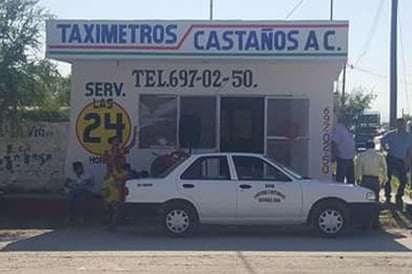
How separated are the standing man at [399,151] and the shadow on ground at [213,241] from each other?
8.09 ft

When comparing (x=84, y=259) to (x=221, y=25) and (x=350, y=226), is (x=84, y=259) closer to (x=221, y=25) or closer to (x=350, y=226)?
(x=350, y=226)

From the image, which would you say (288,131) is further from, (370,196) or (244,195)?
(244,195)

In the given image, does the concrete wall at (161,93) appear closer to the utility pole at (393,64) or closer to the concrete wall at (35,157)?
the concrete wall at (35,157)

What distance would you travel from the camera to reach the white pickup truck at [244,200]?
14992 mm

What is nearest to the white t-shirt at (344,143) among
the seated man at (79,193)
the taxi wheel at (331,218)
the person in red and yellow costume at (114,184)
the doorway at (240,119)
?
the doorway at (240,119)

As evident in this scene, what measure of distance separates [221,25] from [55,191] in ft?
20.1

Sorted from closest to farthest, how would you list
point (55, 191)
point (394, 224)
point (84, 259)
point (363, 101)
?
1. point (84, 259)
2. point (394, 224)
3. point (55, 191)
4. point (363, 101)

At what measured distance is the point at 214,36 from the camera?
17.4 m

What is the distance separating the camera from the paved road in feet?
38.1

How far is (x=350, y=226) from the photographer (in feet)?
51.6

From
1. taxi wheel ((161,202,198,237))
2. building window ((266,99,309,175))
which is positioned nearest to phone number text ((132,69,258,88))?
building window ((266,99,309,175))

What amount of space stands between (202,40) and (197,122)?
2319mm

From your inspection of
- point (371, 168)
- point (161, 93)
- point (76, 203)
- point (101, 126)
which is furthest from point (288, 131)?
point (76, 203)

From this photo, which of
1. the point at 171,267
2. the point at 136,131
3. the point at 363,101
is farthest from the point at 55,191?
the point at 363,101
